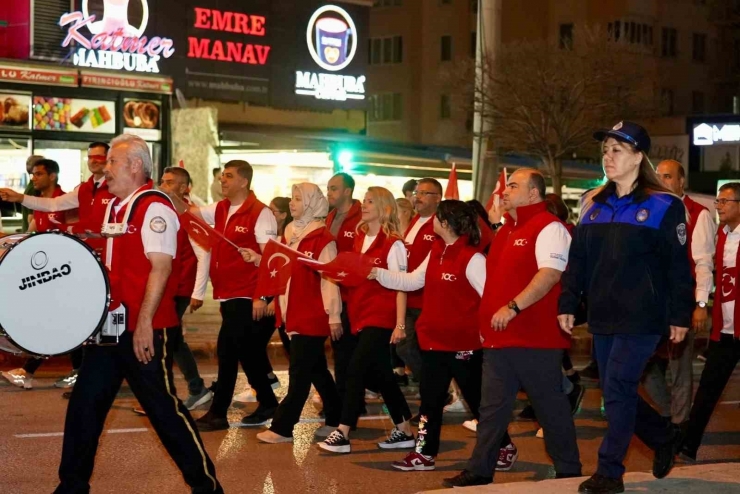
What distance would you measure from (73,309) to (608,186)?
2927mm

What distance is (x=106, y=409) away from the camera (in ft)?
20.6

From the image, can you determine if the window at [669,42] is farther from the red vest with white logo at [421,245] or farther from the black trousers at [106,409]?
the black trousers at [106,409]

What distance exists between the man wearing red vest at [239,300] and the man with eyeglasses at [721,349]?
327cm

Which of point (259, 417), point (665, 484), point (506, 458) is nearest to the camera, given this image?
point (665, 484)

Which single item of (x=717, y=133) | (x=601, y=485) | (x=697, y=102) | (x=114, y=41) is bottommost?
(x=601, y=485)

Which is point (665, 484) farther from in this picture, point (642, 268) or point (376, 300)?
point (376, 300)

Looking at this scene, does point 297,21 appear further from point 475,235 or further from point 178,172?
point 475,235

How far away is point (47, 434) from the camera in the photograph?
8891 millimetres

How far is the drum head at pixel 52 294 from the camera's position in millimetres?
6062

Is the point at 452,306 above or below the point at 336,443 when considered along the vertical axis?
above

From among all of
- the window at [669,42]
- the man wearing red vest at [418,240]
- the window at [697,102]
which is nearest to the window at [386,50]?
the window at [669,42]

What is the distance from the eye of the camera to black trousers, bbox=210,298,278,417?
9.32m

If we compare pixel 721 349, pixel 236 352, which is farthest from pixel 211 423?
pixel 721 349

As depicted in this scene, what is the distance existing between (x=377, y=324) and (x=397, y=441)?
0.91 metres
